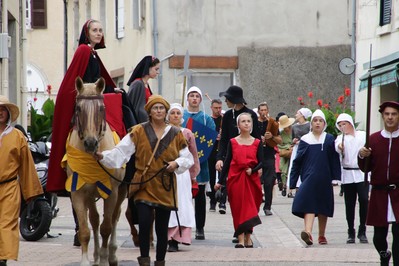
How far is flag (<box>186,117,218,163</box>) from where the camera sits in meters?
16.0

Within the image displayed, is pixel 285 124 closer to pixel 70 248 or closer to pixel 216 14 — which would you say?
pixel 216 14

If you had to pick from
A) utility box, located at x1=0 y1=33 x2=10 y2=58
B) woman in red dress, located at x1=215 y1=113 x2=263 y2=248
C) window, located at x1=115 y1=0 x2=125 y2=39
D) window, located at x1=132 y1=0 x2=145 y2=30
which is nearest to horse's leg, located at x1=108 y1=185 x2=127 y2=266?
woman in red dress, located at x1=215 y1=113 x2=263 y2=248

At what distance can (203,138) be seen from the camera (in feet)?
52.7

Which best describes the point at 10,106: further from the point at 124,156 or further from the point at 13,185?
the point at 124,156

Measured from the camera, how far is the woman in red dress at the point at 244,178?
15.4 metres

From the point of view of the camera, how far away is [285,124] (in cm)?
2695

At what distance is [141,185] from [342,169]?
15.7 feet

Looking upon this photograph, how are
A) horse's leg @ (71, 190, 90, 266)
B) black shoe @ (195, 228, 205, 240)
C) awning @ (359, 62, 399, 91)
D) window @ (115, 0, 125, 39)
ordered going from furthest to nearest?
window @ (115, 0, 125, 39) < awning @ (359, 62, 399, 91) < black shoe @ (195, 228, 205, 240) < horse's leg @ (71, 190, 90, 266)

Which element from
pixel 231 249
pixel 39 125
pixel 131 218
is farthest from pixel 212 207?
pixel 39 125

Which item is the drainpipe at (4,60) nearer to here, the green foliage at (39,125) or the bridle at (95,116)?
the green foliage at (39,125)

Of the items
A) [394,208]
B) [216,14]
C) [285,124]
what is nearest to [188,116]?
[394,208]

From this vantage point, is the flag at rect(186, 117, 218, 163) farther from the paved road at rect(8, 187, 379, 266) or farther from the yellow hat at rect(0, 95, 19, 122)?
the yellow hat at rect(0, 95, 19, 122)

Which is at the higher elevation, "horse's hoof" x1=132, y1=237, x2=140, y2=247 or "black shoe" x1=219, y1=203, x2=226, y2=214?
"horse's hoof" x1=132, y1=237, x2=140, y2=247

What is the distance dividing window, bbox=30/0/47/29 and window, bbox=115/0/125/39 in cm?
1256
